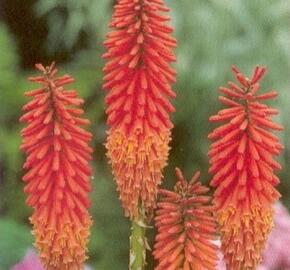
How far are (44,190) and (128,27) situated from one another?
0.30 meters

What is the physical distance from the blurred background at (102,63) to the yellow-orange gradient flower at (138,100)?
0.65m

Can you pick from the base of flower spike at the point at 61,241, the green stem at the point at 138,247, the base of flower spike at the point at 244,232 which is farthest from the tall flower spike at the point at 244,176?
the base of flower spike at the point at 61,241

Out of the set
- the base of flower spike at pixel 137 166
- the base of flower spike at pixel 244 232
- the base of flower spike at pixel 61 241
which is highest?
the base of flower spike at pixel 137 166

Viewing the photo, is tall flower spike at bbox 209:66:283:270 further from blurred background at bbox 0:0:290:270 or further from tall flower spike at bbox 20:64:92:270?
blurred background at bbox 0:0:290:270

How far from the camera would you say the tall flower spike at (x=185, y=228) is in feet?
5.41

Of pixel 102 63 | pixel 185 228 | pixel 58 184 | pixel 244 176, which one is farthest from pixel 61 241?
pixel 102 63

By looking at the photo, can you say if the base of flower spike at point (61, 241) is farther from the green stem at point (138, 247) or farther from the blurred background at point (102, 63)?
the blurred background at point (102, 63)

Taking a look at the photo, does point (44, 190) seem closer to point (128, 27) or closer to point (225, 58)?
point (128, 27)

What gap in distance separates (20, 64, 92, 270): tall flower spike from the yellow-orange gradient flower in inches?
2.4

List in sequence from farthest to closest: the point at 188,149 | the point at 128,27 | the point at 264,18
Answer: the point at 188,149 < the point at 264,18 < the point at 128,27

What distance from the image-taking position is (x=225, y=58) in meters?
2.55

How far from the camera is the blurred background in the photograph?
8.14ft

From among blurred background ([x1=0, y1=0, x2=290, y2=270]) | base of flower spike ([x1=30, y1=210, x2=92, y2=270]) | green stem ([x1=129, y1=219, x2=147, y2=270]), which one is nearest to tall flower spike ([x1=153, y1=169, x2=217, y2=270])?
green stem ([x1=129, y1=219, x2=147, y2=270])

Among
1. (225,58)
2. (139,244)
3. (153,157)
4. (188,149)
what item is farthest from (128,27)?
(188,149)
